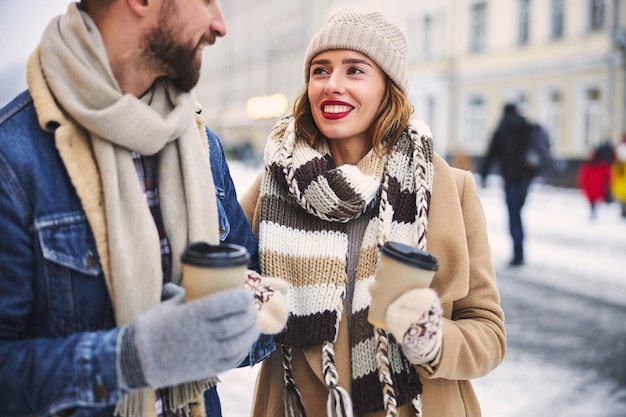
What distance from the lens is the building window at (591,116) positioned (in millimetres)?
18234

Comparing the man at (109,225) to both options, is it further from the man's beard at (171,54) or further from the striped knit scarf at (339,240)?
the striped knit scarf at (339,240)

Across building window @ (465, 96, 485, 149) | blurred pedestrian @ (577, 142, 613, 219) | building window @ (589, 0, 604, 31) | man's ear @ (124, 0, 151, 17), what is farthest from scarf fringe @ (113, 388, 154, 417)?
building window @ (465, 96, 485, 149)

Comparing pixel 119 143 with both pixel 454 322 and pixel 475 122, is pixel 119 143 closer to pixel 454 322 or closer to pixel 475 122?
pixel 454 322

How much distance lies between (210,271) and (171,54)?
1.68ft

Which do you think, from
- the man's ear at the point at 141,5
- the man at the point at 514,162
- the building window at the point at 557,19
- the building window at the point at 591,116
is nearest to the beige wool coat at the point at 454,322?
the man's ear at the point at 141,5

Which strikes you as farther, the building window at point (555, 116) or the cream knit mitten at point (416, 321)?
the building window at point (555, 116)

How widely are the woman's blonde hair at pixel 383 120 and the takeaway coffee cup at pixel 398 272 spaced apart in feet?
1.93

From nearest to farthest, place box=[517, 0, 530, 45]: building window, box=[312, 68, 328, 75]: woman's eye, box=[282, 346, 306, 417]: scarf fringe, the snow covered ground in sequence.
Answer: box=[282, 346, 306, 417]: scarf fringe, box=[312, 68, 328, 75]: woman's eye, the snow covered ground, box=[517, 0, 530, 45]: building window

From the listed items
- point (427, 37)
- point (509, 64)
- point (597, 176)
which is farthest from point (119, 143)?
point (427, 37)

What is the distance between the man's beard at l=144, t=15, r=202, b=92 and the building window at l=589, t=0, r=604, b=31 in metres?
19.7

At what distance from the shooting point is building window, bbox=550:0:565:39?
19.2 meters

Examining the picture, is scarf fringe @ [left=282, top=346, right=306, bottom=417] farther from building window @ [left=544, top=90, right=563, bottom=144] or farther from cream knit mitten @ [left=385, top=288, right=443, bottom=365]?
building window @ [left=544, top=90, right=563, bottom=144]

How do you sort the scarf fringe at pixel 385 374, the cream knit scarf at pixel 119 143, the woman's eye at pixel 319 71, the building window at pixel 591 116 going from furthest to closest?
the building window at pixel 591 116 < the woman's eye at pixel 319 71 < the scarf fringe at pixel 385 374 < the cream knit scarf at pixel 119 143

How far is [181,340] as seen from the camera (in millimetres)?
1059
